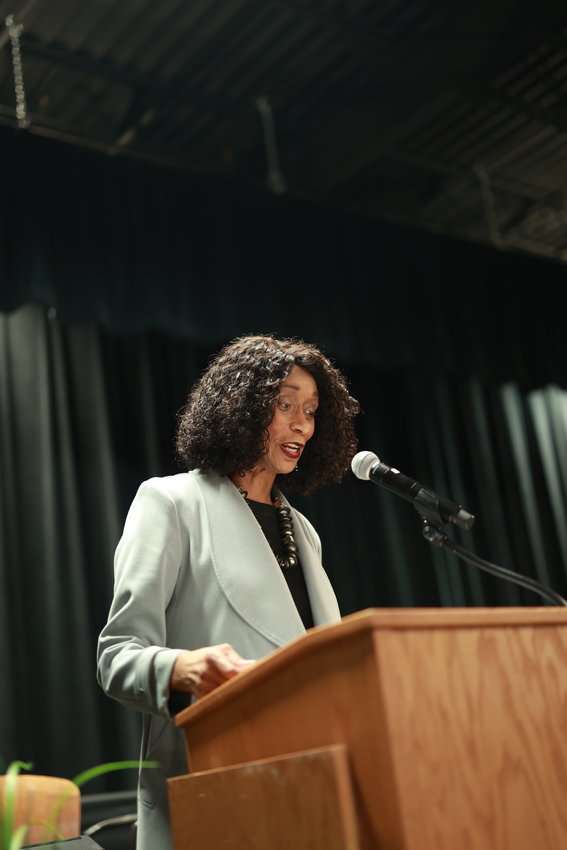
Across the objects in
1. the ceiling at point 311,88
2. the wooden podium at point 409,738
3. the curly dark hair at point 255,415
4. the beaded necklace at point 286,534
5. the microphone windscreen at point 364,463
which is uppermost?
the ceiling at point 311,88

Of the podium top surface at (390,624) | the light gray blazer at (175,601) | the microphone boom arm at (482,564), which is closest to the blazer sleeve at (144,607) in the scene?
the light gray blazer at (175,601)

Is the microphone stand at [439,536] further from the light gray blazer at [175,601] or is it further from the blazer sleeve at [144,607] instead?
the blazer sleeve at [144,607]

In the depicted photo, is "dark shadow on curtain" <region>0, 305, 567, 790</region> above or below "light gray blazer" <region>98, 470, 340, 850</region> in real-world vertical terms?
above

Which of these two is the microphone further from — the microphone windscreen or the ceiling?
the ceiling

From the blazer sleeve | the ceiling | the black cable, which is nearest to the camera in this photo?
the blazer sleeve

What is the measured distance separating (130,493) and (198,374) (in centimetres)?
69

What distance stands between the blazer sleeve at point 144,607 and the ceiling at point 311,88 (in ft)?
9.35

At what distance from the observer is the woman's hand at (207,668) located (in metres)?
1.34

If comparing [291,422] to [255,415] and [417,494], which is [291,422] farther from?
[417,494]

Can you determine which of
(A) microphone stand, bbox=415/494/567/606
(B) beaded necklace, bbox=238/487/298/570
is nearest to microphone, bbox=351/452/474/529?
(A) microphone stand, bbox=415/494/567/606

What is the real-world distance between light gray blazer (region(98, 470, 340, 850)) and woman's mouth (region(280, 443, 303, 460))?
0.25 m

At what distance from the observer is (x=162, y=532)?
169 cm

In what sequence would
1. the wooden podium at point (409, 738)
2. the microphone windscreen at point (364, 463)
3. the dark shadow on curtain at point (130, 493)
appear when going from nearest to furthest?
1. the wooden podium at point (409, 738)
2. the microphone windscreen at point (364, 463)
3. the dark shadow on curtain at point (130, 493)

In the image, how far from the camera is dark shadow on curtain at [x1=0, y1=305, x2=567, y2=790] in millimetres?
3699
